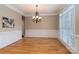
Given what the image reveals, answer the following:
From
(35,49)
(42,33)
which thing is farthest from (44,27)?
(35,49)

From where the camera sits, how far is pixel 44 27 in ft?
35.8

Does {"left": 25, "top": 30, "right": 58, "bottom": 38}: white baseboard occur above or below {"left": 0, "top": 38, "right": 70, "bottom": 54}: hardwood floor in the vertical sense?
above

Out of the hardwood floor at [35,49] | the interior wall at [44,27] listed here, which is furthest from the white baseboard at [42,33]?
the hardwood floor at [35,49]

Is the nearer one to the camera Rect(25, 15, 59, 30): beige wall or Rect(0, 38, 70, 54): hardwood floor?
Rect(0, 38, 70, 54): hardwood floor

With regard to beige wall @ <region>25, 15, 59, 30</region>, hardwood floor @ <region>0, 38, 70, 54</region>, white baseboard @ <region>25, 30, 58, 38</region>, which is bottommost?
hardwood floor @ <region>0, 38, 70, 54</region>

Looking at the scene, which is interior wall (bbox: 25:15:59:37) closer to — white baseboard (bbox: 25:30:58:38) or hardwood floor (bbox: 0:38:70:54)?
white baseboard (bbox: 25:30:58:38)

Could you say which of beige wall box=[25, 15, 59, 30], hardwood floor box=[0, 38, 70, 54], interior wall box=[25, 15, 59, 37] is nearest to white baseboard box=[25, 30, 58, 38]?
interior wall box=[25, 15, 59, 37]

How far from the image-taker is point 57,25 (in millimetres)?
10758

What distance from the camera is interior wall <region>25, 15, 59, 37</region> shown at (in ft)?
35.3
